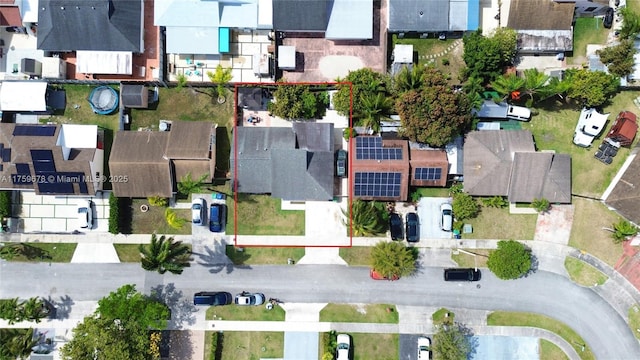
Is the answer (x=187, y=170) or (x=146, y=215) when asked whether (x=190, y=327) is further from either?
(x=187, y=170)

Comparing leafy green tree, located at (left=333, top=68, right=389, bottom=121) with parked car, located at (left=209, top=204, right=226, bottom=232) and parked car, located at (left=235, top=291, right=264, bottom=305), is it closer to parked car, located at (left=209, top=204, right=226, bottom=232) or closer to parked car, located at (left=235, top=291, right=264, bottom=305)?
parked car, located at (left=209, top=204, right=226, bottom=232)

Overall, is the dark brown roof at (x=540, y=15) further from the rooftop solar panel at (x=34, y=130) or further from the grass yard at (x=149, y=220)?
the rooftop solar panel at (x=34, y=130)

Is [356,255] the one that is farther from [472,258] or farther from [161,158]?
[161,158]

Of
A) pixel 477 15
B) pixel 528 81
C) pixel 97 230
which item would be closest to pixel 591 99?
pixel 528 81

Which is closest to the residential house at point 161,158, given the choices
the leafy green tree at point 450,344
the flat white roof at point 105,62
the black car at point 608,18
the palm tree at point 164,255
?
the palm tree at point 164,255

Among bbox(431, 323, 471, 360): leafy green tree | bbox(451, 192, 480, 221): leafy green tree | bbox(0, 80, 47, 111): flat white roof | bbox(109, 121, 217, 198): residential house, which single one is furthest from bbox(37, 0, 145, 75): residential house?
bbox(431, 323, 471, 360): leafy green tree

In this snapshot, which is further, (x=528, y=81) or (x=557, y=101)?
(x=557, y=101)
